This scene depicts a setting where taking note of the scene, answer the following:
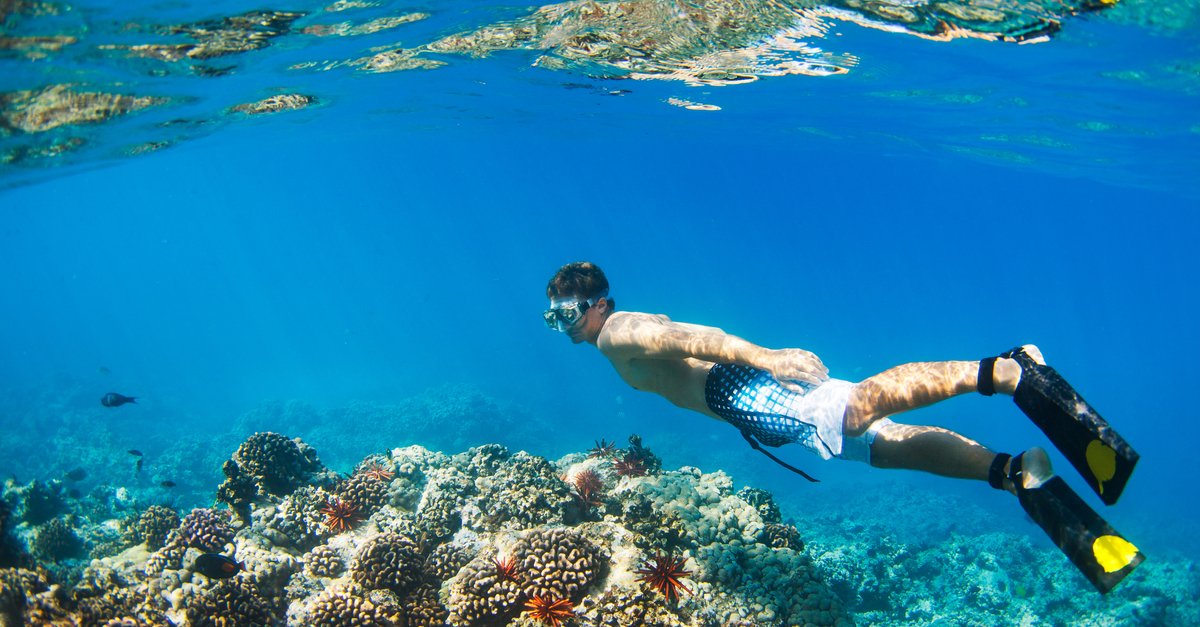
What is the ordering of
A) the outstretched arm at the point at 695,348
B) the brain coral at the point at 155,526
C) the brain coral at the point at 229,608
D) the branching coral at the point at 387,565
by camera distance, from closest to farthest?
1. the outstretched arm at the point at 695,348
2. the brain coral at the point at 229,608
3. the branching coral at the point at 387,565
4. the brain coral at the point at 155,526

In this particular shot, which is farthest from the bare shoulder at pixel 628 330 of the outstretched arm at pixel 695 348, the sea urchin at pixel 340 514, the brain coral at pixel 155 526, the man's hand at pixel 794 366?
the brain coral at pixel 155 526

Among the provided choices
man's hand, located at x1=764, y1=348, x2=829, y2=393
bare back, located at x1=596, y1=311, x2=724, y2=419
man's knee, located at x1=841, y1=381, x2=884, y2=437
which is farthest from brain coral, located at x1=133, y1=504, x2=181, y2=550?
man's knee, located at x1=841, y1=381, x2=884, y2=437

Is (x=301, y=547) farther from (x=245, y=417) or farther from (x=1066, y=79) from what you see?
(x=245, y=417)

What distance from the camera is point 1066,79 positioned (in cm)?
1427

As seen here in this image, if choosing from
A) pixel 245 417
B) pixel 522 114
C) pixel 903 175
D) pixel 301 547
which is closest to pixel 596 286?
pixel 301 547

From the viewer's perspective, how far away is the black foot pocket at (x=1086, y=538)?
11.0 feet

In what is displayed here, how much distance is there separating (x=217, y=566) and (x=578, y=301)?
4.50 meters

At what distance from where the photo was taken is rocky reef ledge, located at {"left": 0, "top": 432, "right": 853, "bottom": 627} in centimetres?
473

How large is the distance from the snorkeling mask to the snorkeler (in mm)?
10

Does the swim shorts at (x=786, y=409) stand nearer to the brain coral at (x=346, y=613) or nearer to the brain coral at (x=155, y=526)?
the brain coral at (x=346, y=613)

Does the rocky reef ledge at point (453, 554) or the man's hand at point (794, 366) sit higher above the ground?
the man's hand at point (794, 366)

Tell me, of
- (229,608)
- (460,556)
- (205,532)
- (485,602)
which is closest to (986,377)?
(485,602)

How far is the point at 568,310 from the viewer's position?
212 inches

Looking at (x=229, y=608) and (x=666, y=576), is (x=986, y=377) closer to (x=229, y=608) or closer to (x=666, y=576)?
(x=666, y=576)
